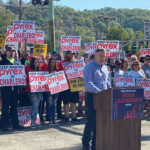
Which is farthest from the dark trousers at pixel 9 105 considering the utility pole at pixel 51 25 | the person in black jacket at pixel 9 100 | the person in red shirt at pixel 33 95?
the utility pole at pixel 51 25

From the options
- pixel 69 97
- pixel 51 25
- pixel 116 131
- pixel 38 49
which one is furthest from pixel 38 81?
pixel 51 25

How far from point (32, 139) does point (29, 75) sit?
78.9 inches

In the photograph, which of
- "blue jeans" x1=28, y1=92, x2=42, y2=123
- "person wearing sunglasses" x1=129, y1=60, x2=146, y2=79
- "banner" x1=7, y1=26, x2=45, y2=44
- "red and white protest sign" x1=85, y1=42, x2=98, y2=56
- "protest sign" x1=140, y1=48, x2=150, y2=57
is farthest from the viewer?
"protest sign" x1=140, y1=48, x2=150, y2=57

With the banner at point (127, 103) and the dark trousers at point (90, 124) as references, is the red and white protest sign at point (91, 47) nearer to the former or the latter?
the dark trousers at point (90, 124)

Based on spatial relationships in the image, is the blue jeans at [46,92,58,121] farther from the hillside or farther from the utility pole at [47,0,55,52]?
the hillside

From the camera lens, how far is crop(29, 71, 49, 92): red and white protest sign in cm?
1002

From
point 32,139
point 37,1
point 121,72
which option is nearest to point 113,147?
point 32,139

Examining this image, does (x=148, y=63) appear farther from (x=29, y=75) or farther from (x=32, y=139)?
(x=32, y=139)

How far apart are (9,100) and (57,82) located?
1456mm

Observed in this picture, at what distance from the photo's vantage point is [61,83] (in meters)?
10.6

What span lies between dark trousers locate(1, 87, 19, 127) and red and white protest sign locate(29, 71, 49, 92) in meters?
0.50

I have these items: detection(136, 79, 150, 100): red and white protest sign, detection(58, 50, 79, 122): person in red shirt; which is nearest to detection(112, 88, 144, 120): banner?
detection(58, 50, 79, 122): person in red shirt

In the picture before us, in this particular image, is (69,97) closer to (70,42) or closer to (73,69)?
(73,69)

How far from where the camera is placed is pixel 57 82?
10.4 meters
